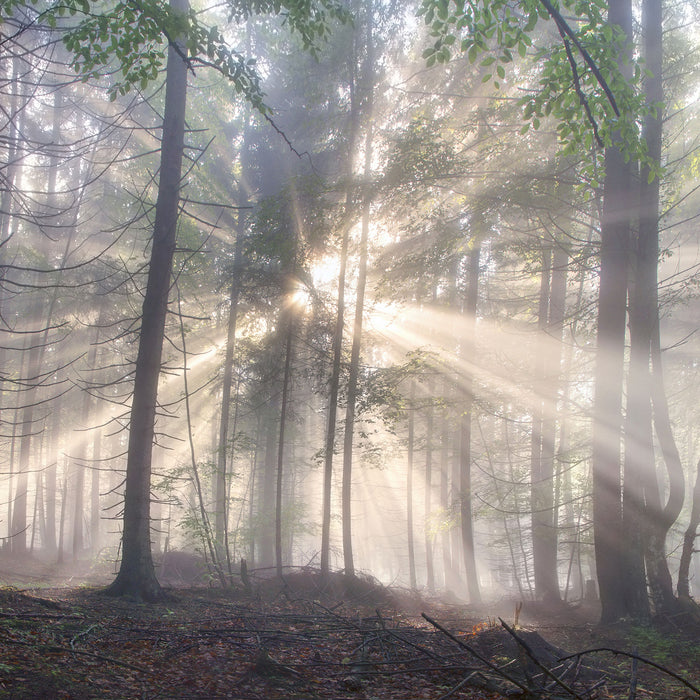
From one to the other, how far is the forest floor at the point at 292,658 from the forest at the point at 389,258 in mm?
185

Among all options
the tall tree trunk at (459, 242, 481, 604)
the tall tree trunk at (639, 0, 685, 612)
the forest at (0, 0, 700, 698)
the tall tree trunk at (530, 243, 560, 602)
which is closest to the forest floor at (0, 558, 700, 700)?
the forest at (0, 0, 700, 698)

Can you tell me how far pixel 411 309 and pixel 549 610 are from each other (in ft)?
31.4

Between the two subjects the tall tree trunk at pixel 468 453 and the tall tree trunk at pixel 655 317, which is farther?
the tall tree trunk at pixel 468 453

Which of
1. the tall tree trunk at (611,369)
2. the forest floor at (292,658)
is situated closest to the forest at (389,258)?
the tall tree trunk at (611,369)

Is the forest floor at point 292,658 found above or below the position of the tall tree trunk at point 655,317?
below

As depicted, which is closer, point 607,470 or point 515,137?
point 607,470

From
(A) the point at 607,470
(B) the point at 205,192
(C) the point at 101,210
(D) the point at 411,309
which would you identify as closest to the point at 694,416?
(D) the point at 411,309

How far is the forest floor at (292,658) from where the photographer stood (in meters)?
3.60

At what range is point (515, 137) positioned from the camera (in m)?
8.81

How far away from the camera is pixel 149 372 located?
802 centimetres

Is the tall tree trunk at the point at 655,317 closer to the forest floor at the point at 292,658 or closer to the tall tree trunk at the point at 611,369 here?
the tall tree trunk at the point at 611,369

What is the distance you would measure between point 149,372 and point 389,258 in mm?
5545

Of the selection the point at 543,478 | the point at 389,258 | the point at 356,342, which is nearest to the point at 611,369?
the point at 389,258

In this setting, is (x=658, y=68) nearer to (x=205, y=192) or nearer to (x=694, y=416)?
(x=205, y=192)
